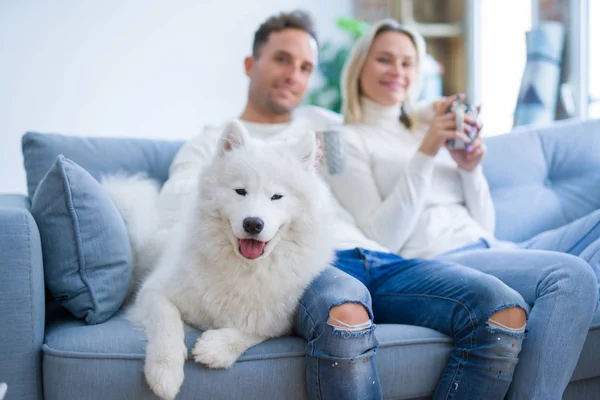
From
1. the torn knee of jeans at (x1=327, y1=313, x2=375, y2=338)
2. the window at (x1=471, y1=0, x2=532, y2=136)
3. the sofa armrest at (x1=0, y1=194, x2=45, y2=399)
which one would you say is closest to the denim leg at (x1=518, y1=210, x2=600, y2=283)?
the torn knee of jeans at (x1=327, y1=313, x2=375, y2=338)

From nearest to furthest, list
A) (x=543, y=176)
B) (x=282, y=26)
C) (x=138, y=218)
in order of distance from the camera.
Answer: (x=138, y=218)
(x=282, y=26)
(x=543, y=176)

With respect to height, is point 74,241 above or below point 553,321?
above

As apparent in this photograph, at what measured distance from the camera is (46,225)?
5.14ft

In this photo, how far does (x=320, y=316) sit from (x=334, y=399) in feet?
0.66

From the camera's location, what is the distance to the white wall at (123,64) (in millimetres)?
4199

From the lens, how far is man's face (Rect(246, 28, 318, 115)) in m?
2.27

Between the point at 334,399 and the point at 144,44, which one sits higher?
the point at 144,44

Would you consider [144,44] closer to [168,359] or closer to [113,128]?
[113,128]

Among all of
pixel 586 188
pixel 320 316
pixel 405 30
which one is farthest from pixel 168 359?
pixel 586 188

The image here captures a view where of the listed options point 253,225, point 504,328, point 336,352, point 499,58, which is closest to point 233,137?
point 253,225

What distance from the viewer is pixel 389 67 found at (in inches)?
88.1

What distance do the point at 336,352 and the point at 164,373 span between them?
0.42m

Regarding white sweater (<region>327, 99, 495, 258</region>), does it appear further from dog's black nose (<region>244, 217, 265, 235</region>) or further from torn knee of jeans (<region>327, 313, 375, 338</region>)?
dog's black nose (<region>244, 217, 265, 235</region>)

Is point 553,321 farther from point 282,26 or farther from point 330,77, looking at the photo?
point 330,77
